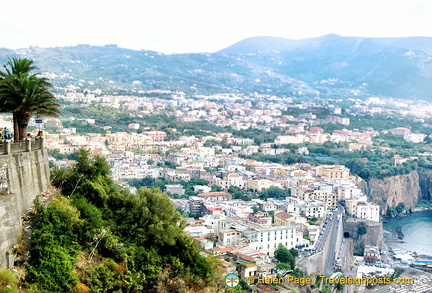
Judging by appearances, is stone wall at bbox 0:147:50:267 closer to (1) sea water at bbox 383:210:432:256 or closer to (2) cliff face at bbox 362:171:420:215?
(1) sea water at bbox 383:210:432:256

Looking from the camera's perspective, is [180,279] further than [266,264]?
No

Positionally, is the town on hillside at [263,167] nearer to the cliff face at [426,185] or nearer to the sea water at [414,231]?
the sea water at [414,231]

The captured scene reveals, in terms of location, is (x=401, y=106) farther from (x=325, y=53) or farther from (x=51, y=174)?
(x=51, y=174)

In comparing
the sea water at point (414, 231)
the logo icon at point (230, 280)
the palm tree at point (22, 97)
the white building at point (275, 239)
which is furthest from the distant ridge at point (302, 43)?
the palm tree at point (22, 97)

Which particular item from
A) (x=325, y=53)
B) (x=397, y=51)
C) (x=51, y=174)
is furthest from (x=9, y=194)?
(x=325, y=53)

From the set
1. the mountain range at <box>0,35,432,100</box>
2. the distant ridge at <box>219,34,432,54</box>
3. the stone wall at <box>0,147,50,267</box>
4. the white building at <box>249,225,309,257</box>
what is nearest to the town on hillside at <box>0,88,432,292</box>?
the white building at <box>249,225,309,257</box>


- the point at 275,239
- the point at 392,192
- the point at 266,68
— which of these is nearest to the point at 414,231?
the point at 392,192

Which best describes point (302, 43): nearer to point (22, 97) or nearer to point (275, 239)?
point (275, 239)
